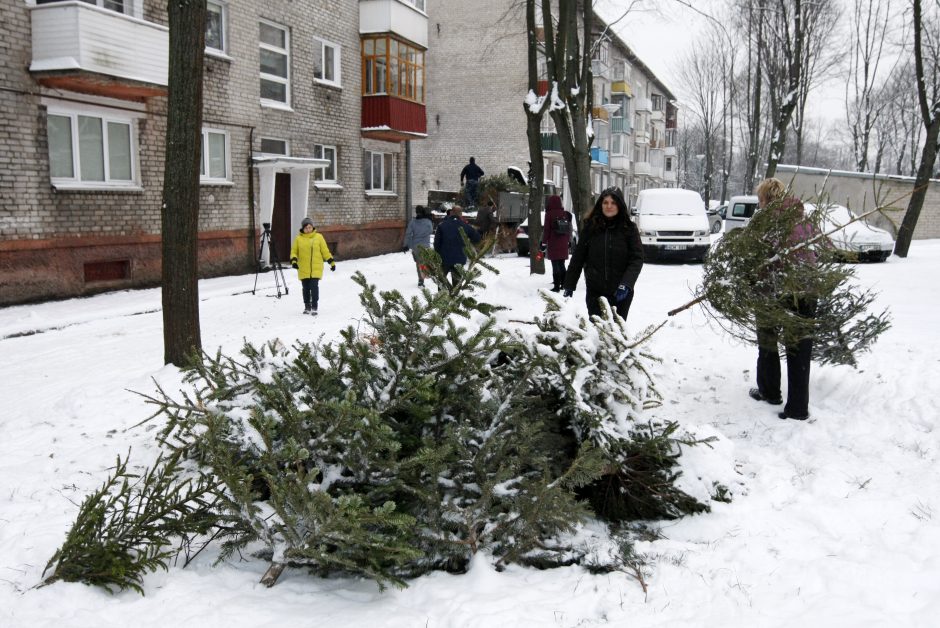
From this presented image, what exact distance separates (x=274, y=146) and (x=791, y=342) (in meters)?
15.3

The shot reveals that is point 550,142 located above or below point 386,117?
above

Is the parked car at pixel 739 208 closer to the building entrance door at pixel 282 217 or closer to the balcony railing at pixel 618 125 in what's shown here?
the building entrance door at pixel 282 217

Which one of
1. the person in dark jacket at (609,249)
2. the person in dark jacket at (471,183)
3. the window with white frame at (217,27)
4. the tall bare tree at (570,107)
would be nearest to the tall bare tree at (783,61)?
the person in dark jacket at (471,183)

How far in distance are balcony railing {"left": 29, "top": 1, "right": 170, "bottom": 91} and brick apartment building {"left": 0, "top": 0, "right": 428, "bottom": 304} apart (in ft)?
0.07

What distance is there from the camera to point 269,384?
3.91m

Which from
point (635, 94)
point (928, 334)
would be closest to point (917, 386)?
point (928, 334)

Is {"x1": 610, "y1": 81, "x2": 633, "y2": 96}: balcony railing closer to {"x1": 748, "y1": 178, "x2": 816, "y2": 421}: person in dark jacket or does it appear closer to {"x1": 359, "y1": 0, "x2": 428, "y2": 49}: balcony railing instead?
{"x1": 359, "y1": 0, "x2": 428, "y2": 49}: balcony railing

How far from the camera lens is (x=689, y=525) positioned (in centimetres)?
443

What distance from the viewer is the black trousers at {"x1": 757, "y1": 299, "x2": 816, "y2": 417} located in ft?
18.5

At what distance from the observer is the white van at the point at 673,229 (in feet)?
62.9

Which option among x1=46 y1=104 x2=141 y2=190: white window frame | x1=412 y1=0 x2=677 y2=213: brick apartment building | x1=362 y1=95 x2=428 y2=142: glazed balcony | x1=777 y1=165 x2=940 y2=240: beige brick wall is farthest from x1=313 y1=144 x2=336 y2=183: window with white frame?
x1=777 y1=165 x2=940 y2=240: beige brick wall

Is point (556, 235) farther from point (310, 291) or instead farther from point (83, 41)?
point (83, 41)

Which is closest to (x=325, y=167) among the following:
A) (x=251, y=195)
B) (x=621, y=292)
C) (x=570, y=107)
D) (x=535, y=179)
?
(x=251, y=195)

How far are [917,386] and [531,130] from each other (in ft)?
34.9
